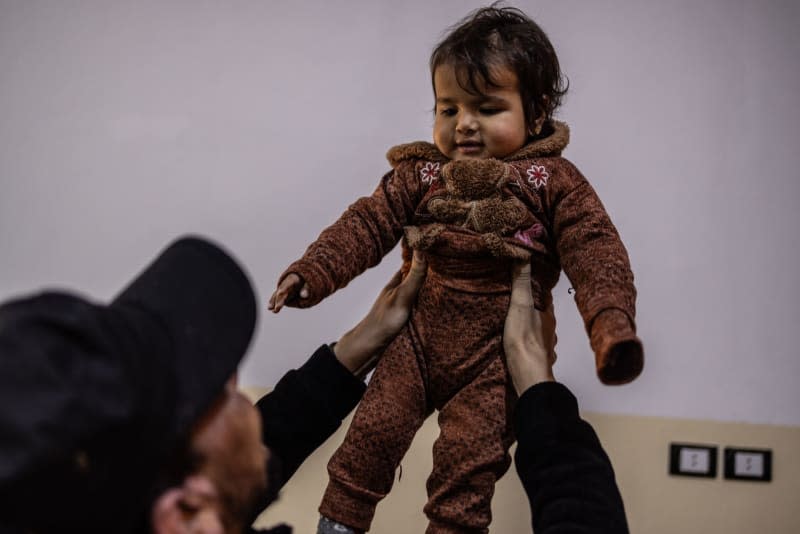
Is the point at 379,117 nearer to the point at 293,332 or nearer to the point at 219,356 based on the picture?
the point at 293,332

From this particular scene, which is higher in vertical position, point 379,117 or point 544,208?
point 379,117

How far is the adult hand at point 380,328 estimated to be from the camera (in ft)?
3.36

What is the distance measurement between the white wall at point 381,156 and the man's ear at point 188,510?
112 cm

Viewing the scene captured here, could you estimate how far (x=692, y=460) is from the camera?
1646 millimetres

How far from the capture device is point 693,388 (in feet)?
5.45

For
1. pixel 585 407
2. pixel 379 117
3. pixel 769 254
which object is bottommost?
pixel 585 407

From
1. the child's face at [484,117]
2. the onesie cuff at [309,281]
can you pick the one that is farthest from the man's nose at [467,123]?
the onesie cuff at [309,281]

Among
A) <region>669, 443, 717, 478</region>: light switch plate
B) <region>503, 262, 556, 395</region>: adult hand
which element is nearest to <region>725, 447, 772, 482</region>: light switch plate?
<region>669, 443, 717, 478</region>: light switch plate

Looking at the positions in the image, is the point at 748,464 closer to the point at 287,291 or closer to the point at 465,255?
the point at 465,255

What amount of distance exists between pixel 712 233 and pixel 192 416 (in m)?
1.43

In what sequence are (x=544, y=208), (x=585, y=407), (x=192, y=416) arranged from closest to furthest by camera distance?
(x=192, y=416), (x=544, y=208), (x=585, y=407)

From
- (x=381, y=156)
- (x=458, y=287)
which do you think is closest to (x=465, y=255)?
(x=458, y=287)

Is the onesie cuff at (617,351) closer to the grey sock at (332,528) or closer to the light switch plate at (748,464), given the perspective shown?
the grey sock at (332,528)

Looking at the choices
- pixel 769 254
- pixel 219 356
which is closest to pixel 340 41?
pixel 769 254
